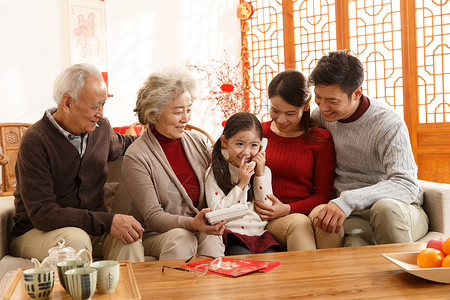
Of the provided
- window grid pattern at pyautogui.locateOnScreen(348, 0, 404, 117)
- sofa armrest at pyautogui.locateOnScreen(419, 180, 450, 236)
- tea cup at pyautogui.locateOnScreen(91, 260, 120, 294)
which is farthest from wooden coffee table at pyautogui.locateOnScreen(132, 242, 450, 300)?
window grid pattern at pyautogui.locateOnScreen(348, 0, 404, 117)

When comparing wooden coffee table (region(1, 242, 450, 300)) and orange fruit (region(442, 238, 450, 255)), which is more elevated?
orange fruit (region(442, 238, 450, 255))

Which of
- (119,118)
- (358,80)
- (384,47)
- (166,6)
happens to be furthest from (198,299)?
(166,6)

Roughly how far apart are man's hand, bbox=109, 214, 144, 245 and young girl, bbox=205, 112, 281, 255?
380 millimetres

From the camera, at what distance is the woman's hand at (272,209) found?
8.05 ft

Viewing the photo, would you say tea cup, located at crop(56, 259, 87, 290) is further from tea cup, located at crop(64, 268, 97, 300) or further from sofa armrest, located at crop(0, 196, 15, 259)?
sofa armrest, located at crop(0, 196, 15, 259)

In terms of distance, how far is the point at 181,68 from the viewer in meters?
2.58

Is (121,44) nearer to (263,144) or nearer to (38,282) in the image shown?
(263,144)

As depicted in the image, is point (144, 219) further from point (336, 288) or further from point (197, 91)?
point (336, 288)

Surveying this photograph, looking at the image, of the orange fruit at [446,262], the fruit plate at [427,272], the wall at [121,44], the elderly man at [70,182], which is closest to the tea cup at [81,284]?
the elderly man at [70,182]

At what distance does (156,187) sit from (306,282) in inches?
38.3

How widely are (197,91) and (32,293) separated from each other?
135 centimetres

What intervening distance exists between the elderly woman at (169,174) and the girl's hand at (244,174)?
212 mm

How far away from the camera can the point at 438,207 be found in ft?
8.16

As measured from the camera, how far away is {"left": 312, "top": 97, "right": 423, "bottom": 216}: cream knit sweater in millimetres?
Result: 2365
